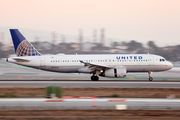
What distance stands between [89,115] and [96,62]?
21.0 m

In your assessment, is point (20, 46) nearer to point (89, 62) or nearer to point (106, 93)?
point (89, 62)

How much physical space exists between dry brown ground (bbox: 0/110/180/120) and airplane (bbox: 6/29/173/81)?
729 inches

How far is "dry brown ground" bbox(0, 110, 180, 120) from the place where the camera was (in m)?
11.4

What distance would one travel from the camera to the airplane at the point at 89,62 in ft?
106

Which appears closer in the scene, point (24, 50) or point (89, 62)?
point (89, 62)

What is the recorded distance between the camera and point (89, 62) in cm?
3281

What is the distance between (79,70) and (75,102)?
17.2m

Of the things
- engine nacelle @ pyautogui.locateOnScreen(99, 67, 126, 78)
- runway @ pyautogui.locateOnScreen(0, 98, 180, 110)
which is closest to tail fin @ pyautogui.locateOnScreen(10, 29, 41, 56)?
engine nacelle @ pyautogui.locateOnScreen(99, 67, 126, 78)

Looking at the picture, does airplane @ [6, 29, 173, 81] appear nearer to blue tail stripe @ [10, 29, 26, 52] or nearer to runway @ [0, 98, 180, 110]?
blue tail stripe @ [10, 29, 26, 52]

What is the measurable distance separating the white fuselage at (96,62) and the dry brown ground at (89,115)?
19515 millimetres

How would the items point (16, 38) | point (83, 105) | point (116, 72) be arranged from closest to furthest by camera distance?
point (83, 105) < point (116, 72) < point (16, 38)

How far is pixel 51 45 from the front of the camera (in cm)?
18262

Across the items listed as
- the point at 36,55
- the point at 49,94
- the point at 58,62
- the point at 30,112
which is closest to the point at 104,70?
the point at 58,62

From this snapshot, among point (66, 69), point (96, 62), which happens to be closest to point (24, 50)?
point (66, 69)
